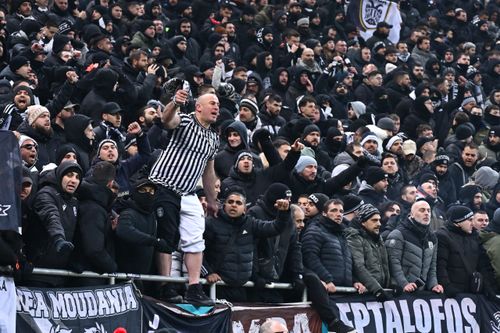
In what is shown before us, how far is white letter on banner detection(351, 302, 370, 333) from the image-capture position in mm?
14477

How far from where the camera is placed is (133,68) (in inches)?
682

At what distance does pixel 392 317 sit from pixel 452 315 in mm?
1023

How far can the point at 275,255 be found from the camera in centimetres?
1362

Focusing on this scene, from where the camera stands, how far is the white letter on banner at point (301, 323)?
13789 millimetres

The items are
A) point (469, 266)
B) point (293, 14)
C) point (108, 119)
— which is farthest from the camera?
point (293, 14)

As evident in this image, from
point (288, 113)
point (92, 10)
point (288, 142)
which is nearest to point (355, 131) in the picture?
point (288, 113)

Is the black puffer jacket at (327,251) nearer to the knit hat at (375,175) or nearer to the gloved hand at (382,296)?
the gloved hand at (382,296)

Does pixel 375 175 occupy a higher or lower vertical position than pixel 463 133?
lower

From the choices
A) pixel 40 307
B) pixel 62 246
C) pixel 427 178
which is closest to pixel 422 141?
pixel 427 178

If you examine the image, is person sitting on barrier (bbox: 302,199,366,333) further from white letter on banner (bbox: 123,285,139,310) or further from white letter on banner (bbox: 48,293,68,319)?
white letter on banner (bbox: 48,293,68,319)

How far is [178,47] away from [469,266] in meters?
6.86

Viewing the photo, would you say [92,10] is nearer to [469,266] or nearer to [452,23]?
[469,266]

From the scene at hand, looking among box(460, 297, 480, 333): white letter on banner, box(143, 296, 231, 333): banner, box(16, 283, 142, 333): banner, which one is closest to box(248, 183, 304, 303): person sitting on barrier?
box(143, 296, 231, 333): banner

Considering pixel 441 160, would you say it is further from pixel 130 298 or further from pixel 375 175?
pixel 130 298
